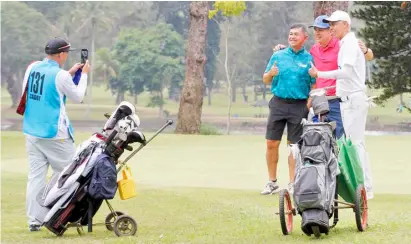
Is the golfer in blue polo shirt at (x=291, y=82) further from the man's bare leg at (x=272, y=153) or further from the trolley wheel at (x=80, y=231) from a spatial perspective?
the trolley wheel at (x=80, y=231)

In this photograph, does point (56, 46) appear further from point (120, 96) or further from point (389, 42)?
point (120, 96)

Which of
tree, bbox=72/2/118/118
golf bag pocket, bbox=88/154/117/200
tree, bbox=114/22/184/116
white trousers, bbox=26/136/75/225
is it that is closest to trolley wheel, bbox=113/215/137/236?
golf bag pocket, bbox=88/154/117/200

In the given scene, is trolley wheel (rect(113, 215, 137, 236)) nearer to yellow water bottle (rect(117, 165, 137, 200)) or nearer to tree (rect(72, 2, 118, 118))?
yellow water bottle (rect(117, 165, 137, 200))

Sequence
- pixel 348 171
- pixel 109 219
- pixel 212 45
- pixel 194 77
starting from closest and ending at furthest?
pixel 348 171 < pixel 109 219 < pixel 194 77 < pixel 212 45

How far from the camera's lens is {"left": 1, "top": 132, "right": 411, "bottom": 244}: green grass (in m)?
8.04

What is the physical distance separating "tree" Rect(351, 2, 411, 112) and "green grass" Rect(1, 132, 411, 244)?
17.6 metres

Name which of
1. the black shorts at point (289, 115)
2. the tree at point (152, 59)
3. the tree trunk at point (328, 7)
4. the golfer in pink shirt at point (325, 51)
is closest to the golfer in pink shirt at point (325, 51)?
the golfer in pink shirt at point (325, 51)

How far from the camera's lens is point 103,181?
8.23 m

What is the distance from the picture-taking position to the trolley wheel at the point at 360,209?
7.77m

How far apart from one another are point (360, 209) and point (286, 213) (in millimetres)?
569

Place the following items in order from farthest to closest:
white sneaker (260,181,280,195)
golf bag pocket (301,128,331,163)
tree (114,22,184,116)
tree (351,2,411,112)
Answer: tree (114,22,184,116)
tree (351,2,411,112)
white sneaker (260,181,280,195)
golf bag pocket (301,128,331,163)

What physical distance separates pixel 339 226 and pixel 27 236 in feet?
8.46

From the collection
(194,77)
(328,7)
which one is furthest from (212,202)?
(194,77)

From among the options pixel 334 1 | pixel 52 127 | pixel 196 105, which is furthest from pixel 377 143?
pixel 52 127
